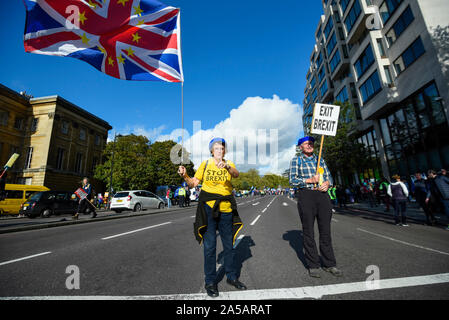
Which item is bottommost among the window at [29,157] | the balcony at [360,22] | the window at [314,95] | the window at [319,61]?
the window at [29,157]

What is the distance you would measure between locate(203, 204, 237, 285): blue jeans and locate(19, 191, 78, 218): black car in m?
14.0

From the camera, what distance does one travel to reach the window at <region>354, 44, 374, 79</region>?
67.6 feet

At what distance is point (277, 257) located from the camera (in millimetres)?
4035

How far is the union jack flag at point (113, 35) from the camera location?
4777 millimetres

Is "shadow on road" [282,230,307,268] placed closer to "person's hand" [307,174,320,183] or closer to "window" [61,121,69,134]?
"person's hand" [307,174,320,183]

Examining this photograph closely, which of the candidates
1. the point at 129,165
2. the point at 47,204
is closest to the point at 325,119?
the point at 47,204

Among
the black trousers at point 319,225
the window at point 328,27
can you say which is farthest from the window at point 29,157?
the window at point 328,27

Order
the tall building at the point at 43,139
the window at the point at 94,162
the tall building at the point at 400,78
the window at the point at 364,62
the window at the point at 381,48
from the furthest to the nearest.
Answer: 1. the window at the point at 94,162
2. the tall building at the point at 43,139
3. the window at the point at 364,62
4. the window at the point at 381,48
5. the tall building at the point at 400,78

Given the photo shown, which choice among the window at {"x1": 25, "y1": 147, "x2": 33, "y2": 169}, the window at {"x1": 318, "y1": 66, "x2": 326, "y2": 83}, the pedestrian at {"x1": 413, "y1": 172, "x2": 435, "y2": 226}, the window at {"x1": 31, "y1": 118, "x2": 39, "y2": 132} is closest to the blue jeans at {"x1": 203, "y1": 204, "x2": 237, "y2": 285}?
the pedestrian at {"x1": 413, "y1": 172, "x2": 435, "y2": 226}

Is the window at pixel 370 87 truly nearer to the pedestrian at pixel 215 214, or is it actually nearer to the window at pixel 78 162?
the pedestrian at pixel 215 214

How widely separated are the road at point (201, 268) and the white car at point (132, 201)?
1041 cm

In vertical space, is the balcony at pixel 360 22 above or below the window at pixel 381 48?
above

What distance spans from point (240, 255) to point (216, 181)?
2.15 metres
